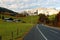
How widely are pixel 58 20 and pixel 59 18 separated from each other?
1.98 metres

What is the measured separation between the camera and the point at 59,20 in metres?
138

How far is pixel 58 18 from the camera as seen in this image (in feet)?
462

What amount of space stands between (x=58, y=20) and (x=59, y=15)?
5607mm

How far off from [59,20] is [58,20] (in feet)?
2.04

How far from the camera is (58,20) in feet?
454

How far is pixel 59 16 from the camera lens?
139750mm

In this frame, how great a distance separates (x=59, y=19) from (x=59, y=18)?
0.93m

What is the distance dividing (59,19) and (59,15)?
15.1 feet

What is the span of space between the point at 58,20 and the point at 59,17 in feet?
8.22

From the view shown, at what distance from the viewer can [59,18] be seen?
458 feet

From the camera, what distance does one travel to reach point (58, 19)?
14012cm

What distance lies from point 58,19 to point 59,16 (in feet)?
5.74
